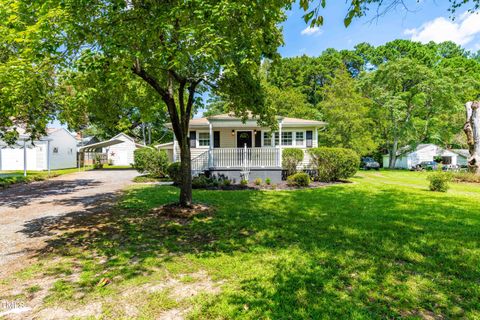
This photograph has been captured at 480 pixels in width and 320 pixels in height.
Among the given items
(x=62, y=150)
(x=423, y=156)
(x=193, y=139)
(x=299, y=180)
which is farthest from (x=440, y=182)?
(x=62, y=150)

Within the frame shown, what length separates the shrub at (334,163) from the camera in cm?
1306

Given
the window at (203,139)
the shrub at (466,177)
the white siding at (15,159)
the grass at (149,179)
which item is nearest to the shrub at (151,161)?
the grass at (149,179)

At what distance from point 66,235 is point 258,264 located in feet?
13.9

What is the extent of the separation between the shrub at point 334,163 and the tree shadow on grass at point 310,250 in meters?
5.01

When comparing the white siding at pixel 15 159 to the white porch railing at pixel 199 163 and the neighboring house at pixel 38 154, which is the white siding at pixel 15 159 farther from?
the white porch railing at pixel 199 163

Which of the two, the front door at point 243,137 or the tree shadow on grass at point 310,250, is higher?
the front door at point 243,137

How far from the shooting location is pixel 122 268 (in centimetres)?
366

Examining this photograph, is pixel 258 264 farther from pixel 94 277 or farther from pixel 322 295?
pixel 94 277

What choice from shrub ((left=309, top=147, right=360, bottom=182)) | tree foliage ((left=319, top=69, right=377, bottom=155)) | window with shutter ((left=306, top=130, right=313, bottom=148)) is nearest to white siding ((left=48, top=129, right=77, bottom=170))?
window with shutter ((left=306, top=130, right=313, bottom=148))

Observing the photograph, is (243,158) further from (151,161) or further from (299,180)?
(151,161)

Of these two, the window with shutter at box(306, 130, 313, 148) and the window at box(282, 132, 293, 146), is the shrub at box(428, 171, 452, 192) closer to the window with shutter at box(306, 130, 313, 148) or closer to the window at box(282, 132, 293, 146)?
the window with shutter at box(306, 130, 313, 148)

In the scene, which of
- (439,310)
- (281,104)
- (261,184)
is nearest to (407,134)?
(281,104)

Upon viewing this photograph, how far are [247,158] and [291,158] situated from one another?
8.29ft

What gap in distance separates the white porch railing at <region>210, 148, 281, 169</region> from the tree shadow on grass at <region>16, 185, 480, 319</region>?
4.92m
